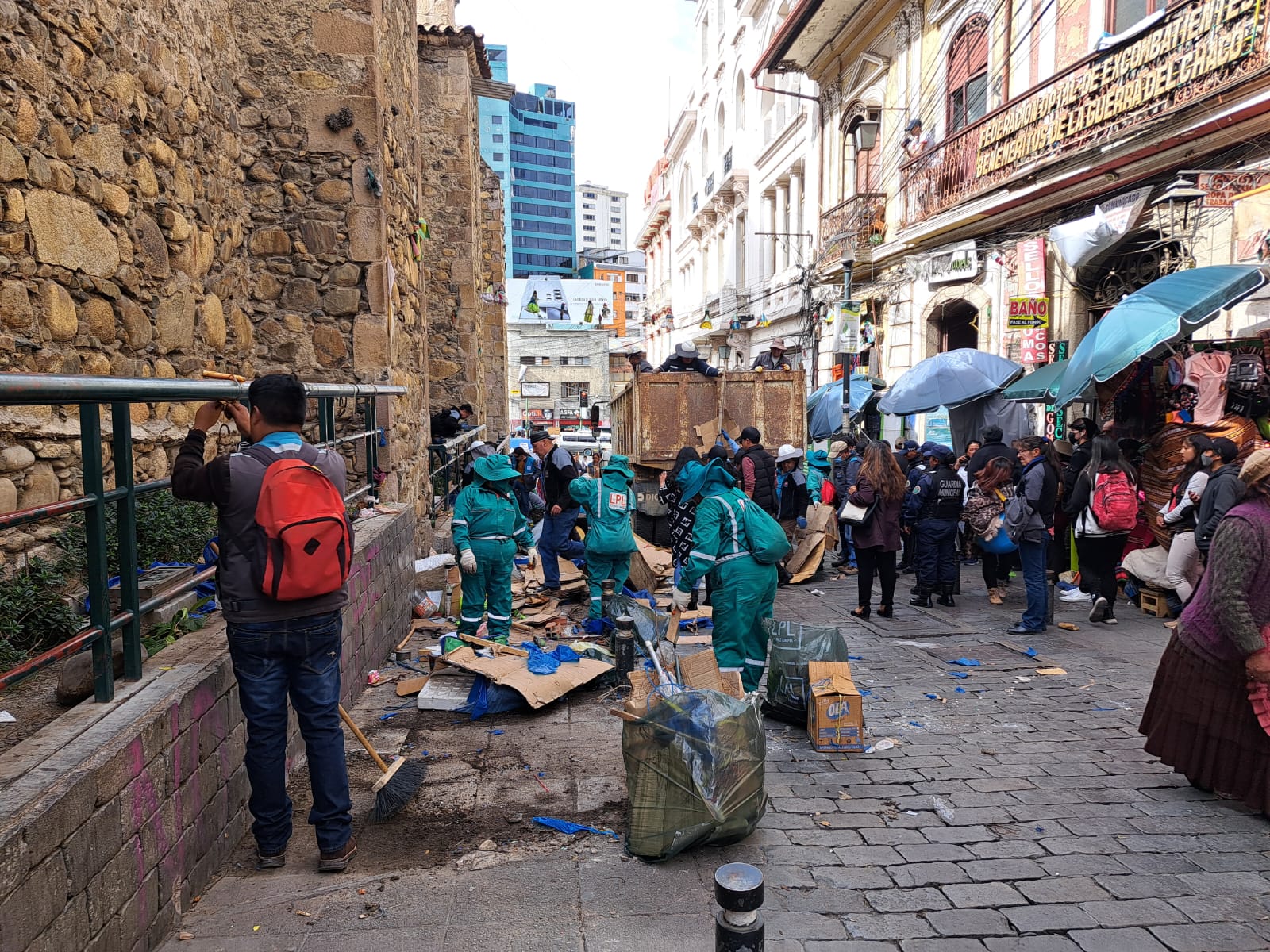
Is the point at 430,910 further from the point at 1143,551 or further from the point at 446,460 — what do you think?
the point at 446,460

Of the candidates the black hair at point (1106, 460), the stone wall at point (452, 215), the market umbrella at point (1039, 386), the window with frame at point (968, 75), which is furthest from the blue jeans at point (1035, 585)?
the stone wall at point (452, 215)

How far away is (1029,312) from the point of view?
1241 centimetres

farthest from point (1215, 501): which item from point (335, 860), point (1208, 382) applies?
point (335, 860)

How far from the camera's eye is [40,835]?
2023 mm

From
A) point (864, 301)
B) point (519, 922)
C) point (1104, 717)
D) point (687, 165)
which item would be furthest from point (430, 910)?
point (687, 165)

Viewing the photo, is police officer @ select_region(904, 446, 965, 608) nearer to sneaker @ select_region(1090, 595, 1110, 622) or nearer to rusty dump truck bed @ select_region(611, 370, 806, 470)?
sneaker @ select_region(1090, 595, 1110, 622)

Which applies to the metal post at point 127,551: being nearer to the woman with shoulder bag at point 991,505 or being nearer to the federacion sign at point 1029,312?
the woman with shoulder bag at point 991,505

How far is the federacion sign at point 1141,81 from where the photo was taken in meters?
8.81

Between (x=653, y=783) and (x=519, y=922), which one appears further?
(x=653, y=783)

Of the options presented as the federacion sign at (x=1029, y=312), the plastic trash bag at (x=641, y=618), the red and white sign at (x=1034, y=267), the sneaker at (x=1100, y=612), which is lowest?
the sneaker at (x=1100, y=612)

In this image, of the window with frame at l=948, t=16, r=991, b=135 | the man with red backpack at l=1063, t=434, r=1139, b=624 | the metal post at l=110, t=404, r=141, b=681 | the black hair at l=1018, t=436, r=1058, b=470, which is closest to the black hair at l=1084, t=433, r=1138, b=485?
the man with red backpack at l=1063, t=434, r=1139, b=624

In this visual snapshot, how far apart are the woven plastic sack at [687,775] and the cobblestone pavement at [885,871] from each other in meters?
0.11

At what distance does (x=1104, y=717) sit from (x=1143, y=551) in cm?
361

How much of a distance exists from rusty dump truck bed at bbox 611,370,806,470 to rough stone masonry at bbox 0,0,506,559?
311 cm
